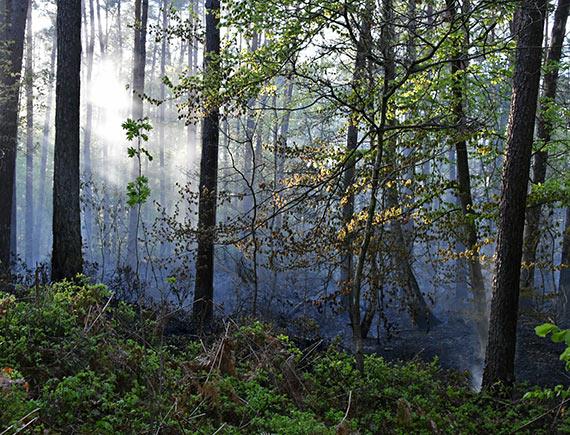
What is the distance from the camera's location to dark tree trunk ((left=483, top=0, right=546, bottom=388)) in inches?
290

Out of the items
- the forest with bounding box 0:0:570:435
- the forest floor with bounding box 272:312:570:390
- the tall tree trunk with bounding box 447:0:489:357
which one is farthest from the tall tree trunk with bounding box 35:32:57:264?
the tall tree trunk with bounding box 447:0:489:357

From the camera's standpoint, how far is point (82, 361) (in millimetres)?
4430

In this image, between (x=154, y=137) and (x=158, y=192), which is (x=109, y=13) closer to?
(x=154, y=137)

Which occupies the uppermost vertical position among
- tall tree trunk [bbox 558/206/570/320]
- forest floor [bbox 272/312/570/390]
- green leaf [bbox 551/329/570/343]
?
green leaf [bbox 551/329/570/343]

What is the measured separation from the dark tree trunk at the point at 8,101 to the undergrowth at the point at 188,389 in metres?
7.61

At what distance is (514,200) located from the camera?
292 inches

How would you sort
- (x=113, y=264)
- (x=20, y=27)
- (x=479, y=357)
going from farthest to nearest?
(x=113, y=264)
(x=20, y=27)
(x=479, y=357)

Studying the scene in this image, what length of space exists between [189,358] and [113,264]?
21.2 m

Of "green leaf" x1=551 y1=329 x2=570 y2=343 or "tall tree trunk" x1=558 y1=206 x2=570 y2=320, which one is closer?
"green leaf" x1=551 y1=329 x2=570 y2=343

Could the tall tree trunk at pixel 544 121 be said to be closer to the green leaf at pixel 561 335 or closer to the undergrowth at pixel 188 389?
the undergrowth at pixel 188 389

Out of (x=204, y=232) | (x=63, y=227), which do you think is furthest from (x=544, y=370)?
(x=63, y=227)

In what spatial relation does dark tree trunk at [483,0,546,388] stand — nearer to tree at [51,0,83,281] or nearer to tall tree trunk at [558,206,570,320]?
tall tree trunk at [558,206,570,320]

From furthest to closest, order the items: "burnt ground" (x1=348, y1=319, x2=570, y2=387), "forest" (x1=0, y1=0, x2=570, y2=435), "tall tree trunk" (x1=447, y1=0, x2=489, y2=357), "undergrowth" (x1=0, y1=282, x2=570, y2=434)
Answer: "burnt ground" (x1=348, y1=319, x2=570, y2=387)
"tall tree trunk" (x1=447, y1=0, x2=489, y2=357)
"forest" (x1=0, y1=0, x2=570, y2=435)
"undergrowth" (x1=0, y1=282, x2=570, y2=434)

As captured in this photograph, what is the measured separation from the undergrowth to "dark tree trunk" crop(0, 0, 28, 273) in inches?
300
